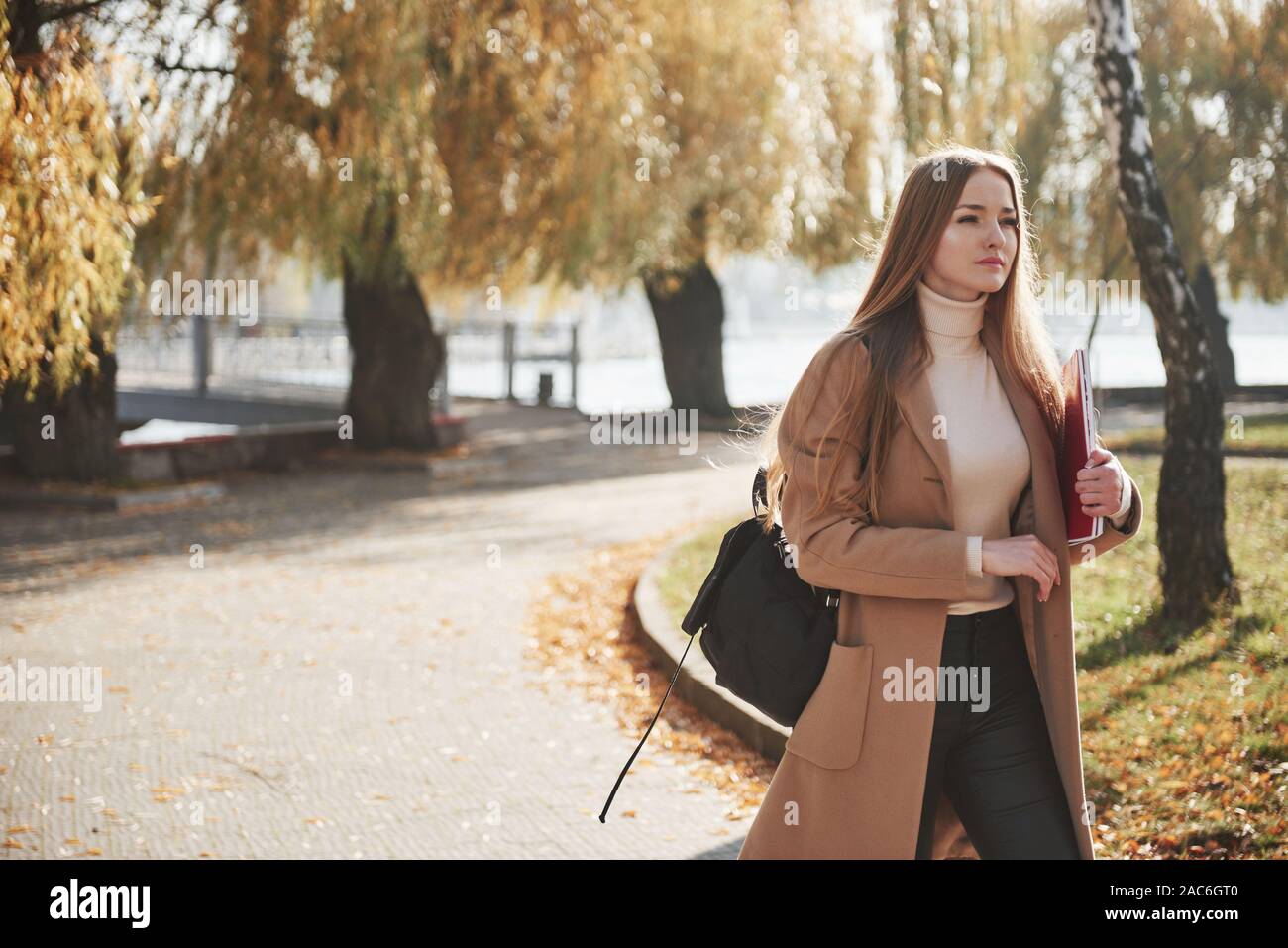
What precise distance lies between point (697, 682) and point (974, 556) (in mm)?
4345

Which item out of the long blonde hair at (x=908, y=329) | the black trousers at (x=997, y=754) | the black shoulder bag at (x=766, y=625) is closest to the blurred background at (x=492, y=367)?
the long blonde hair at (x=908, y=329)

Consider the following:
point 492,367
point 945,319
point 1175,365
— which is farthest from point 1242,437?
point 492,367

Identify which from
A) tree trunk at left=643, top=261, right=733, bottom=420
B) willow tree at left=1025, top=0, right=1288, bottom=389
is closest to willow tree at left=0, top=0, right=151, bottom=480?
willow tree at left=1025, top=0, right=1288, bottom=389

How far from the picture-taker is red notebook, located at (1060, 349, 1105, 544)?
2904mm

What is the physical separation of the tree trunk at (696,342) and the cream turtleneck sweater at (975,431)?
2215 centimetres

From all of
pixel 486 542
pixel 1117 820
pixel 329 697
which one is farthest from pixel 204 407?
pixel 1117 820

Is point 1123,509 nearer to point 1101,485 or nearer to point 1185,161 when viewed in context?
point 1101,485

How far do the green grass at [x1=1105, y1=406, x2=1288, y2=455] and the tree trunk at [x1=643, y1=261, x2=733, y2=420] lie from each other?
27.4 feet

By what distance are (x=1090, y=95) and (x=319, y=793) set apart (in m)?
22.2

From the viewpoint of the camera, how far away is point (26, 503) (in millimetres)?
13508

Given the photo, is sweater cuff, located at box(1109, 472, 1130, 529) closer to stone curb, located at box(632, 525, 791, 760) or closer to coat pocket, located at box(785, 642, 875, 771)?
coat pocket, located at box(785, 642, 875, 771)

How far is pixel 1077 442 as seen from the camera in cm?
296
